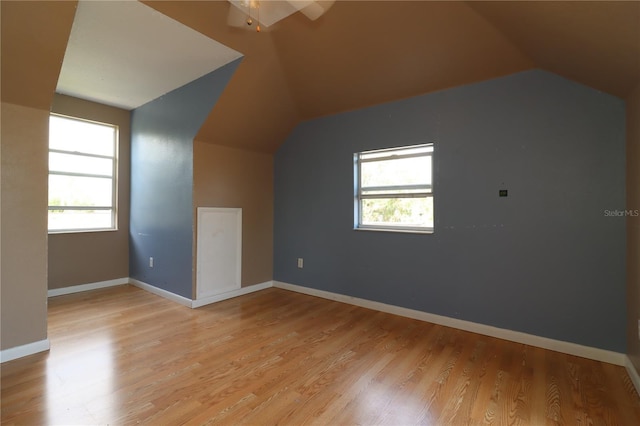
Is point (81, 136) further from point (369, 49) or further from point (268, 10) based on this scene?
point (369, 49)

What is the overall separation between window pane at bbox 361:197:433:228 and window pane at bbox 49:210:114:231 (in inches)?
153

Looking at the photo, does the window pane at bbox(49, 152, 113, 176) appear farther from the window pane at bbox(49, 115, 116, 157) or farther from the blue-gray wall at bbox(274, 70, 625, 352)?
the blue-gray wall at bbox(274, 70, 625, 352)

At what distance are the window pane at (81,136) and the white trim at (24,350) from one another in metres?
2.80

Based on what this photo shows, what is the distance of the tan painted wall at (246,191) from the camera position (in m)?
3.57

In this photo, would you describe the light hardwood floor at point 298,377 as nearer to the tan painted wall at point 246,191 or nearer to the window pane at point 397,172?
the tan painted wall at point 246,191

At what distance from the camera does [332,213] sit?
3.80 meters

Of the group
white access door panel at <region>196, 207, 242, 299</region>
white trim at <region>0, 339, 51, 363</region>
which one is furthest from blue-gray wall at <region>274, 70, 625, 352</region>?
white trim at <region>0, 339, 51, 363</region>

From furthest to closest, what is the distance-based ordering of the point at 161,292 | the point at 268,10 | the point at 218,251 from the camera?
the point at 161,292, the point at 218,251, the point at 268,10

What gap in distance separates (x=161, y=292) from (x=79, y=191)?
1.92 metres

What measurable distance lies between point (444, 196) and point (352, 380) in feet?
6.45

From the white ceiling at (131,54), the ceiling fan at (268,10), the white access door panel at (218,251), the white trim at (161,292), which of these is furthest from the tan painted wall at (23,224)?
the ceiling fan at (268,10)

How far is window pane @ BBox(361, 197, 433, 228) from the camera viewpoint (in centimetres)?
316

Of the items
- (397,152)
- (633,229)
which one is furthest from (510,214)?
(397,152)

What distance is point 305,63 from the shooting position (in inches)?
120
